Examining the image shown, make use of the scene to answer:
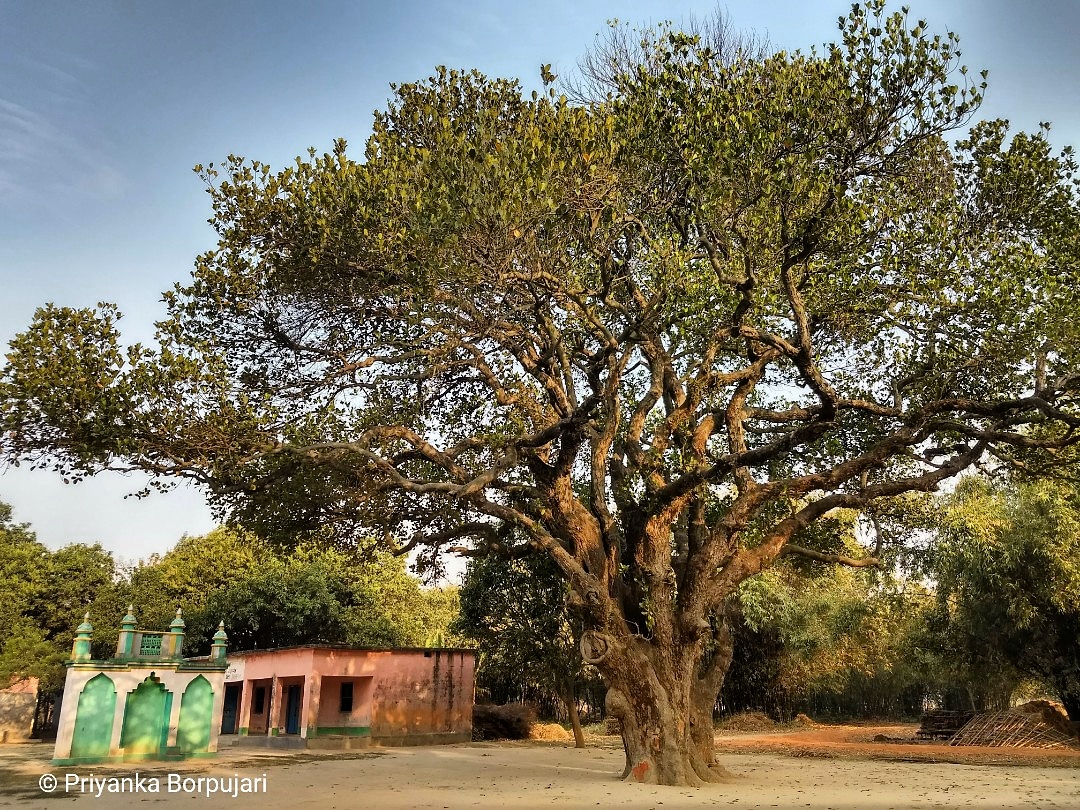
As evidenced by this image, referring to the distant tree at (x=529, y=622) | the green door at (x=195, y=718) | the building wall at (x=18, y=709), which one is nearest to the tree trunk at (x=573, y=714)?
the distant tree at (x=529, y=622)

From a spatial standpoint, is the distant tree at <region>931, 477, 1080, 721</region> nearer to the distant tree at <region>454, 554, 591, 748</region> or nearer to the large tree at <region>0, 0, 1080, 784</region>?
the large tree at <region>0, 0, 1080, 784</region>

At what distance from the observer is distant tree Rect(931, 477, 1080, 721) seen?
20734mm

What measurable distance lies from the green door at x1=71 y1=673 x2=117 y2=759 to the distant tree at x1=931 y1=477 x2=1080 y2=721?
870 inches

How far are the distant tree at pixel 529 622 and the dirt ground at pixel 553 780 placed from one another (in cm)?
263

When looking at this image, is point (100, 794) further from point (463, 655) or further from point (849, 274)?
point (463, 655)

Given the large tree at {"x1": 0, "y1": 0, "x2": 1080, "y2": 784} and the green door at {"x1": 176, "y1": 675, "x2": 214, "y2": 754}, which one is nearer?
the large tree at {"x1": 0, "y1": 0, "x2": 1080, "y2": 784}

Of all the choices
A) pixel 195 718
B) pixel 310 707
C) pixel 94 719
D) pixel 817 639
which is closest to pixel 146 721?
pixel 195 718

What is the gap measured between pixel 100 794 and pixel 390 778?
539cm

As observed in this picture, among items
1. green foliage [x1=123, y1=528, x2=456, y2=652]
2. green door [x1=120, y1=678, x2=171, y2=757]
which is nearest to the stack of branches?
green door [x1=120, y1=678, x2=171, y2=757]

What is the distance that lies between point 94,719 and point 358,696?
10522 millimetres

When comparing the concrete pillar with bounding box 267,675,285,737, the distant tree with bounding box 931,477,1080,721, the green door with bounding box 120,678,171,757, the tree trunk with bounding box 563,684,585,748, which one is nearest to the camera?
the green door with bounding box 120,678,171,757

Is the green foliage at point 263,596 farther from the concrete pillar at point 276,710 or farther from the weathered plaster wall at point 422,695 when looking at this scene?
the weathered plaster wall at point 422,695

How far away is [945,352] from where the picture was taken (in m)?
13.5

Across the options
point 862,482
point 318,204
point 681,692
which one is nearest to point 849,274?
point 862,482
